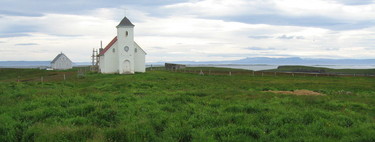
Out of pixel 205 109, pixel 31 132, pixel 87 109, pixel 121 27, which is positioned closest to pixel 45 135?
pixel 31 132

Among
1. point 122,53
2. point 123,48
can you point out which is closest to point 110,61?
point 122,53

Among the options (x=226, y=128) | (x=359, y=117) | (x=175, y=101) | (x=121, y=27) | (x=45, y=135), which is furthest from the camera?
(x=121, y=27)

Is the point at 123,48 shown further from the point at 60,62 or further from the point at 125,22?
the point at 60,62

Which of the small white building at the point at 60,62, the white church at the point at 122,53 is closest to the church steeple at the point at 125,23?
the white church at the point at 122,53

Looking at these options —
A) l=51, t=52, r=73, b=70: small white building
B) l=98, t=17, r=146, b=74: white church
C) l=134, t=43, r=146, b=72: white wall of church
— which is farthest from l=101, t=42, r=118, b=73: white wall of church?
l=51, t=52, r=73, b=70: small white building

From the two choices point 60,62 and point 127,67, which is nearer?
point 127,67

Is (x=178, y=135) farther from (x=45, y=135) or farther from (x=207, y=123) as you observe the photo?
(x=45, y=135)

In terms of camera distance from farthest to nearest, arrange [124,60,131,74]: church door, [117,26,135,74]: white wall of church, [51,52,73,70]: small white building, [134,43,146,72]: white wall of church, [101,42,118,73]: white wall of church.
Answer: [51,52,73,70]: small white building
[134,43,146,72]: white wall of church
[101,42,118,73]: white wall of church
[124,60,131,74]: church door
[117,26,135,74]: white wall of church

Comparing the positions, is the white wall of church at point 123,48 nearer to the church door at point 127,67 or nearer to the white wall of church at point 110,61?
the church door at point 127,67

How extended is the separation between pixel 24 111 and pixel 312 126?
34.4 ft

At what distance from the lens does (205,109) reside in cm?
1199

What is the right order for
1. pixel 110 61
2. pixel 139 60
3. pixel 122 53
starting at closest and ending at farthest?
pixel 122 53
pixel 110 61
pixel 139 60

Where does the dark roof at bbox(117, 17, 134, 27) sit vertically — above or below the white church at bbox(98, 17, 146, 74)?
above

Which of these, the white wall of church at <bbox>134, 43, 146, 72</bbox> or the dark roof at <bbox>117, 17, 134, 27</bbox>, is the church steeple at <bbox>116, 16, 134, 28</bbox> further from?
the white wall of church at <bbox>134, 43, 146, 72</bbox>
